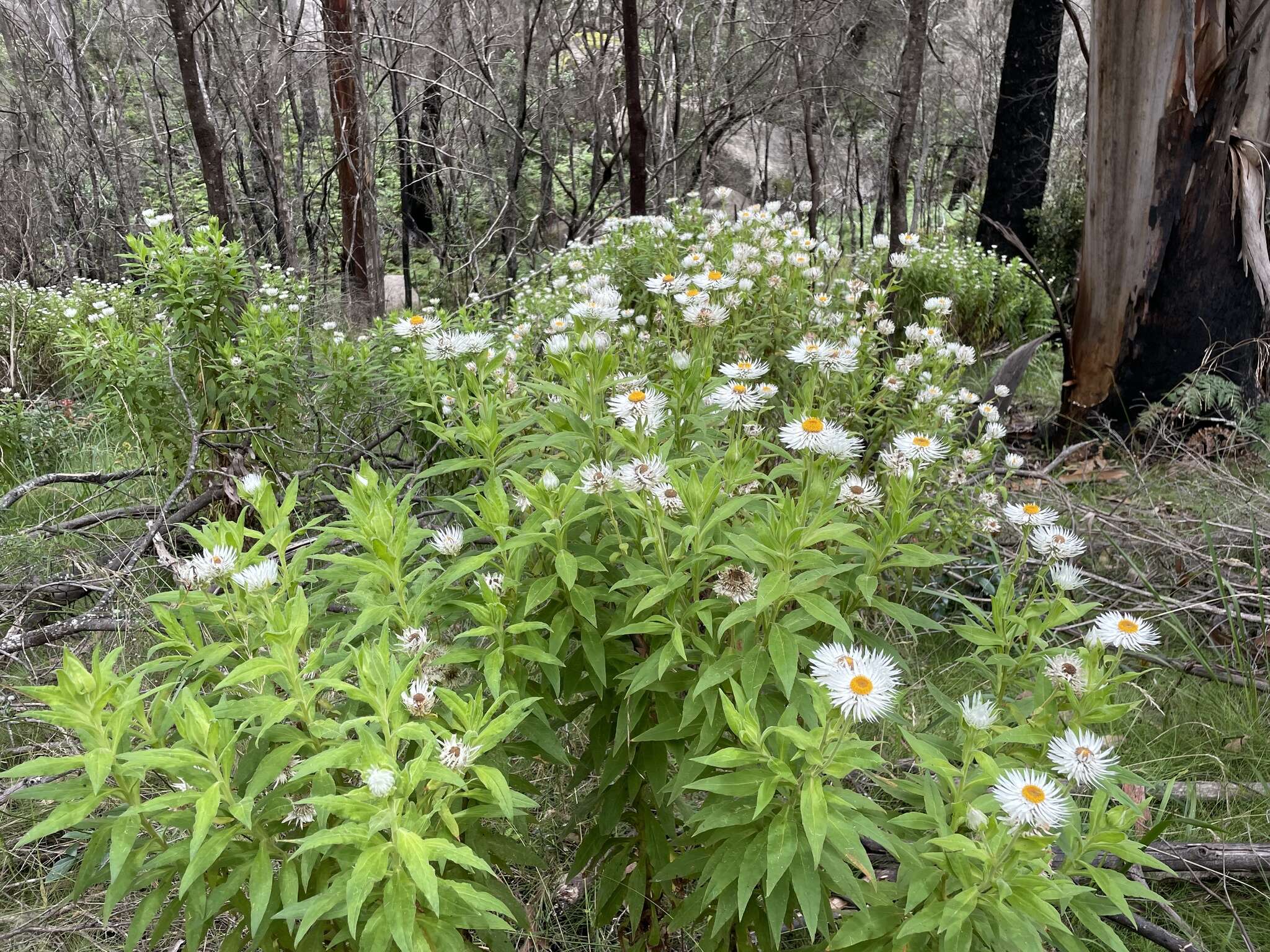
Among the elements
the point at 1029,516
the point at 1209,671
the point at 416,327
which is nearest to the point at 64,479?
the point at 416,327

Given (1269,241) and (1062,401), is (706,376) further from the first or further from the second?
(1269,241)

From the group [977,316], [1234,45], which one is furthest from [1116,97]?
[977,316]

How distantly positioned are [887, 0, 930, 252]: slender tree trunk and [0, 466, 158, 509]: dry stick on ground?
4759mm

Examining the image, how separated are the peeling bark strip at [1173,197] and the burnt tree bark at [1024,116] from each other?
17.1ft

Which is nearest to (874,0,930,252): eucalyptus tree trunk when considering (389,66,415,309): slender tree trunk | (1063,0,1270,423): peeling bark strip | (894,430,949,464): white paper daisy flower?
(1063,0,1270,423): peeling bark strip

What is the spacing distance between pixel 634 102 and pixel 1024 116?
5.53 metres

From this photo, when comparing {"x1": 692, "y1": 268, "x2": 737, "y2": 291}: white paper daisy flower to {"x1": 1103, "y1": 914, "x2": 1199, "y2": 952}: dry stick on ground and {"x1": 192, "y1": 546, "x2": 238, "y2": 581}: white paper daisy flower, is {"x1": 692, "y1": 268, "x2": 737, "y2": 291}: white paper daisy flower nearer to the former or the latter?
{"x1": 192, "y1": 546, "x2": 238, "y2": 581}: white paper daisy flower

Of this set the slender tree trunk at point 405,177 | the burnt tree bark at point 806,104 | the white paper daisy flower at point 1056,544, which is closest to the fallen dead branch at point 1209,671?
the white paper daisy flower at point 1056,544

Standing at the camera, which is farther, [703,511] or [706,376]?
[706,376]

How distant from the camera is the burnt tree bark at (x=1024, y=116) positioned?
913cm

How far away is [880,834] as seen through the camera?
1237 mm

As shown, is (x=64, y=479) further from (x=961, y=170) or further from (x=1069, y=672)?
(x=961, y=170)

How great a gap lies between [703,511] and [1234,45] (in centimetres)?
441

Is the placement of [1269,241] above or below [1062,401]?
above
